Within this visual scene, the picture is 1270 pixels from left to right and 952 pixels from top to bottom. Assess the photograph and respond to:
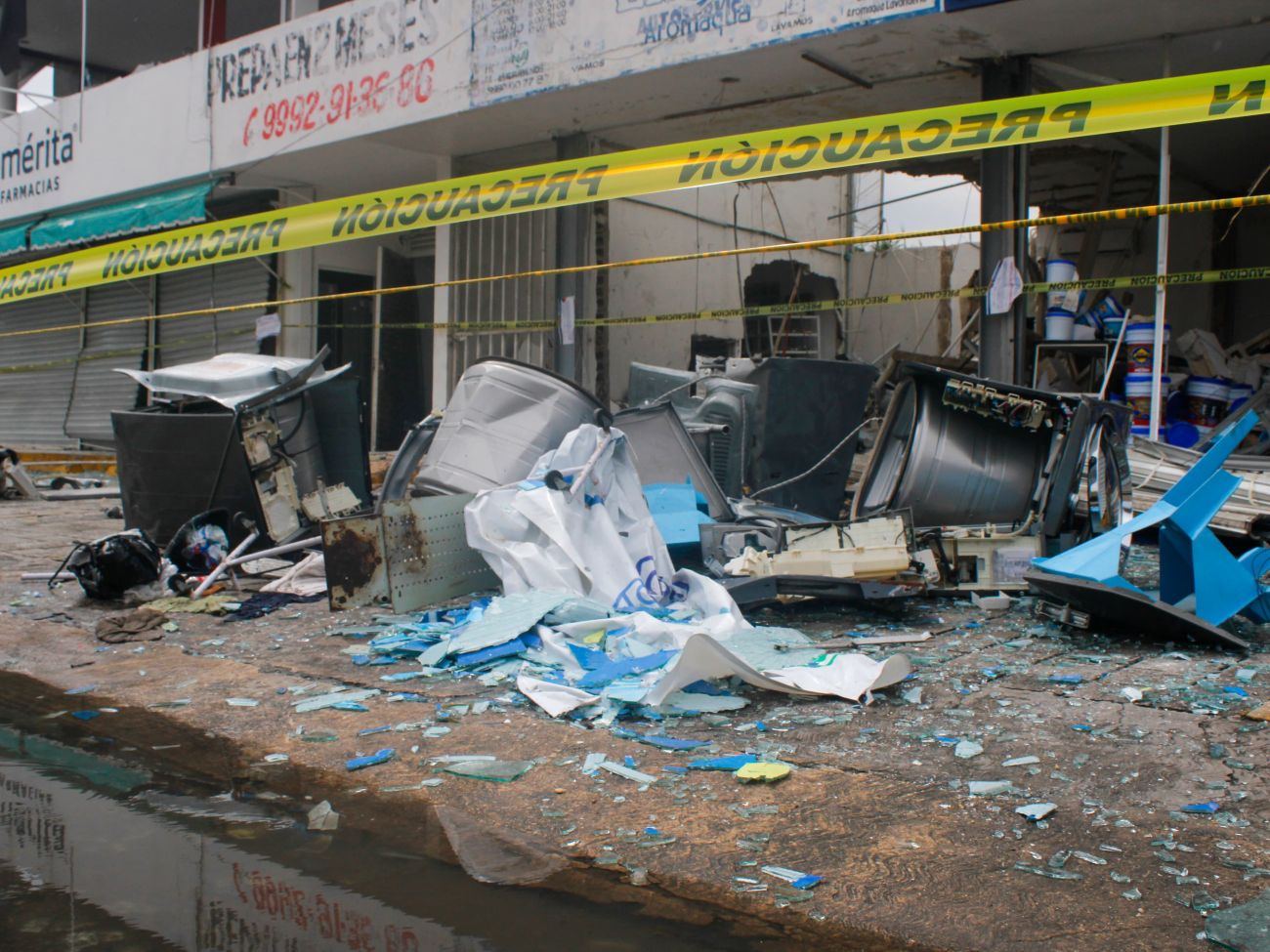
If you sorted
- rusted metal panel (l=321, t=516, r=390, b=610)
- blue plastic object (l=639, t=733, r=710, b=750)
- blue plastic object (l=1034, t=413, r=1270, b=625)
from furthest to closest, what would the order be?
rusted metal panel (l=321, t=516, r=390, b=610) < blue plastic object (l=1034, t=413, r=1270, b=625) < blue plastic object (l=639, t=733, r=710, b=750)

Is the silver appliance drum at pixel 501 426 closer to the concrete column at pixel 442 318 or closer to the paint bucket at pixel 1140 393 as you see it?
the paint bucket at pixel 1140 393

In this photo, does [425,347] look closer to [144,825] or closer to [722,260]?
[722,260]

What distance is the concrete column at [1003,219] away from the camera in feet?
24.9

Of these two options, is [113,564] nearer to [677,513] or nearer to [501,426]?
[501,426]

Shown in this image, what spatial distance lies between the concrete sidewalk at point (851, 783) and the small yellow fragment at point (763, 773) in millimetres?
39

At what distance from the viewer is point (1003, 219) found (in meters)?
7.73

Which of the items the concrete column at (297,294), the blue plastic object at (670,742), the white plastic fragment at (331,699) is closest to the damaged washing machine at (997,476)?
the blue plastic object at (670,742)

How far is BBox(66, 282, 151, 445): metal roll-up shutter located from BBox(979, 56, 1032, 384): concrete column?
11.4m

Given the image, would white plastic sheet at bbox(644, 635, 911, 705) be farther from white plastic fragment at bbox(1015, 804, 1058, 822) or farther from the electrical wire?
the electrical wire

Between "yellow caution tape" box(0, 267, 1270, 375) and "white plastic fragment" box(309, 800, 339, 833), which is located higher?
"yellow caution tape" box(0, 267, 1270, 375)

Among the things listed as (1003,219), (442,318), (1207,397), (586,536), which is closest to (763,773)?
(586,536)

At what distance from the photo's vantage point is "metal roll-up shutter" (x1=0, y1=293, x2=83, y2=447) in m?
15.9

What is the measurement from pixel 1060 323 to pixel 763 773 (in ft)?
21.5

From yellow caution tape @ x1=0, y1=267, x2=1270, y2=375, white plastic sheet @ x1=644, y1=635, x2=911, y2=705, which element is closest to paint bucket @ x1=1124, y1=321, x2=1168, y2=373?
yellow caution tape @ x1=0, y1=267, x2=1270, y2=375
